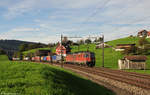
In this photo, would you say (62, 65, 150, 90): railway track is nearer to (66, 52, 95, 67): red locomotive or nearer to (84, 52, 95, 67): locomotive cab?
(84, 52, 95, 67): locomotive cab

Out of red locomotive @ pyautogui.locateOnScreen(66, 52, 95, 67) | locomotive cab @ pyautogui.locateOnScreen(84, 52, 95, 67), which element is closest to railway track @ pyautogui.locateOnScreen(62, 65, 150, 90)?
locomotive cab @ pyautogui.locateOnScreen(84, 52, 95, 67)

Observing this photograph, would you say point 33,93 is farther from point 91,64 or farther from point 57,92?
point 91,64

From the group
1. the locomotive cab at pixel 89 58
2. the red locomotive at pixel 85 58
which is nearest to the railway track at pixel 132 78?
the locomotive cab at pixel 89 58

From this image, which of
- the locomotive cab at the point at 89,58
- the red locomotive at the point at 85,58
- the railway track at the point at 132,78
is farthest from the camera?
the red locomotive at the point at 85,58

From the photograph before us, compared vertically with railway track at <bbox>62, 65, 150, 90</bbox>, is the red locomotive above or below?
above

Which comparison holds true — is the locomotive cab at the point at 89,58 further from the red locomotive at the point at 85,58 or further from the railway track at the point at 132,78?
the railway track at the point at 132,78

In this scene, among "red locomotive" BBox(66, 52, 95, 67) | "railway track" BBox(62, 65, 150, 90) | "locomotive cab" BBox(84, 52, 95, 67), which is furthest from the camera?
"red locomotive" BBox(66, 52, 95, 67)

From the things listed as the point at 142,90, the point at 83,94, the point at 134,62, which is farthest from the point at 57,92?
the point at 134,62

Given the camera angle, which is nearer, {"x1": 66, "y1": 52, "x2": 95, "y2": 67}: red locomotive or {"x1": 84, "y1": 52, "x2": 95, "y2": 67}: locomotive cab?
{"x1": 84, "y1": 52, "x2": 95, "y2": 67}: locomotive cab

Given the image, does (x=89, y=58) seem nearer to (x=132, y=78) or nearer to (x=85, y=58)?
(x=85, y=58)

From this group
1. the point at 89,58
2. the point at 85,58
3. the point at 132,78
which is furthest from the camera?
the point at 85,58

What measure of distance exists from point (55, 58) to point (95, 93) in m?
57.2

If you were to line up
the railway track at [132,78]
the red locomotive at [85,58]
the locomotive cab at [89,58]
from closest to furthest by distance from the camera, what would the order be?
the railway track at [132,78]
the locomotive cab at [89,58]
the red locomotive at [85,58]

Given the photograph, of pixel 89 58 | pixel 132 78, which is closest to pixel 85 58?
pixel 89 58
